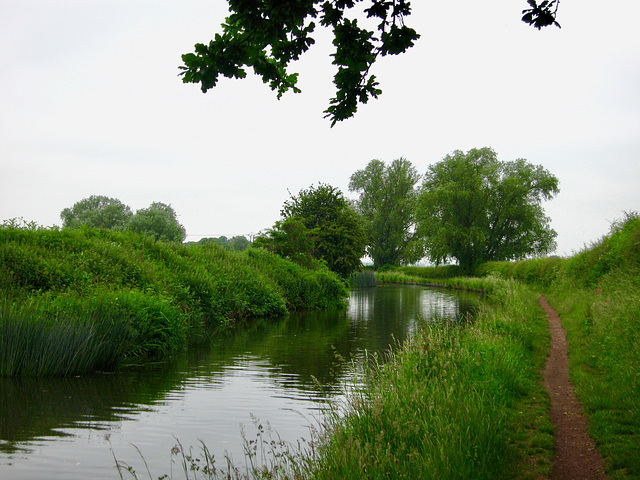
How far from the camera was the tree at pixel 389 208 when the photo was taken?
75.2 meters

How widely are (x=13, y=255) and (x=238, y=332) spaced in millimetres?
7822

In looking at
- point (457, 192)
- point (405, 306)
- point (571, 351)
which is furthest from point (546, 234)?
point (571, 351)

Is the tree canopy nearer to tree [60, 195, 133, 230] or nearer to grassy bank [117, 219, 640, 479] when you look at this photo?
tree [60, 195, 133, 230]

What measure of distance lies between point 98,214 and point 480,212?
5624cm

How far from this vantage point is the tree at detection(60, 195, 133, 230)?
77375mm

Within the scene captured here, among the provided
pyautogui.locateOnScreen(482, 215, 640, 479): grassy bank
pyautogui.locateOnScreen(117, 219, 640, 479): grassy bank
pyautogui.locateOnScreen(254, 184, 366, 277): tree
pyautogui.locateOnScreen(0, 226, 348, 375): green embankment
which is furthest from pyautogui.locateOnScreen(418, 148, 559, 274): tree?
pyautogui.locateOnScreen(117, 219, 640, 479): grassy bank

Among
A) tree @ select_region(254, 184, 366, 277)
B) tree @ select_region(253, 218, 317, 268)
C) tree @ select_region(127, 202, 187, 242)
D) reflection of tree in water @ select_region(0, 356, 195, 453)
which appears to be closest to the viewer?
reflection of tree in water @ select_region(0, 356, 195, 453)

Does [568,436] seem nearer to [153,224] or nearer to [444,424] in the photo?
[444,424]

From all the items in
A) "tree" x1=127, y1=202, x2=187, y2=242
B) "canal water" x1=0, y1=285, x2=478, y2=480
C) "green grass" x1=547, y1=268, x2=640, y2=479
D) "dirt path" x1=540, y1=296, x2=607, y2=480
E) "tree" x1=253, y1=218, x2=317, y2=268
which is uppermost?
"tree" x1=127, y1=202, x2=187, y2=242

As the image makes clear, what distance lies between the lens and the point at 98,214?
256ft

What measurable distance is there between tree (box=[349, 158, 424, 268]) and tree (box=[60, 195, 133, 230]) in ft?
120

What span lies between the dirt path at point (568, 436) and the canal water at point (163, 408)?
275 cm

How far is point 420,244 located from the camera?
5750 cm

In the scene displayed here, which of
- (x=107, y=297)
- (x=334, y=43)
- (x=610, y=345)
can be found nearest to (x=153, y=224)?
(x=107, y=297)
